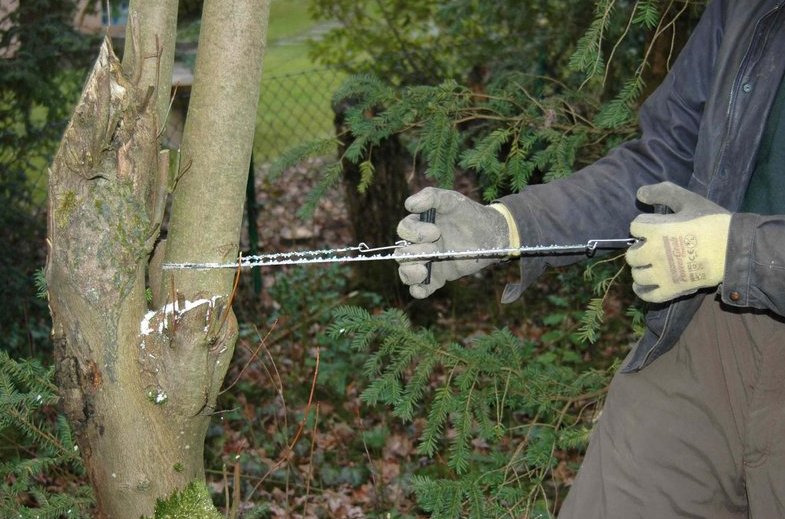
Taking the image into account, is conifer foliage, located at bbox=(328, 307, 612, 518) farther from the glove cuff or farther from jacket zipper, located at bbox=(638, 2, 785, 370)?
jacket zipper, located at bbox=(638, 2, 785, 370)

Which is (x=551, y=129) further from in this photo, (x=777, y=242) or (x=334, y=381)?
(x=334, y=381)

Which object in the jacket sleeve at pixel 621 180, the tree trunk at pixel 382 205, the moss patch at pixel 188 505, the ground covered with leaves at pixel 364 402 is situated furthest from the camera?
the tree trunk at pixel 382 205

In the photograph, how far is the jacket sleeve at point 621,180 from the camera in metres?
2.23

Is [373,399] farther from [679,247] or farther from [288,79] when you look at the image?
[288,79]

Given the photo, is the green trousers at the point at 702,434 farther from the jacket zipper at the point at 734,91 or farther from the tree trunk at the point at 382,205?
the tree trunk at the point at 382,205

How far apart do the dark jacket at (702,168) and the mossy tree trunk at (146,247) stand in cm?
77

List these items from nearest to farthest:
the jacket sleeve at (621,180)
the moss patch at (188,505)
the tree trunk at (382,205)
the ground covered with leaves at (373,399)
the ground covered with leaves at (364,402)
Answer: the moss patch at (188,505), the jacket sleeve at (621,180), the ground covered with leaves at (373,399), the ground covered with leaves at (364,402), the tree trunk at (382,205)

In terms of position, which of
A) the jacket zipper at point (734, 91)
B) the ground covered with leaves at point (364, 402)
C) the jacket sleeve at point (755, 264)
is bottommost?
the ground covered with leaves at point (364, 402)

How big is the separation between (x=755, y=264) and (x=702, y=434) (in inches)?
16.8

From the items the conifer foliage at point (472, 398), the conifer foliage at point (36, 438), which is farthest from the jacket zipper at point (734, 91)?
the conifer foliage at point (36, 438)

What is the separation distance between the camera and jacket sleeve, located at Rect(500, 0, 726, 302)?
87.7 inches

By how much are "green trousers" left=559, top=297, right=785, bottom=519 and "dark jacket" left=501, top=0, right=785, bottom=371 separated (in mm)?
70

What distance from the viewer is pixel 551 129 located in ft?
10.7

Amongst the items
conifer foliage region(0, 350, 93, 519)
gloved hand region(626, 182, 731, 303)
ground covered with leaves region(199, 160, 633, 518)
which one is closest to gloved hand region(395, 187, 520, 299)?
gloved hand region(626, 182, 731, 303)
